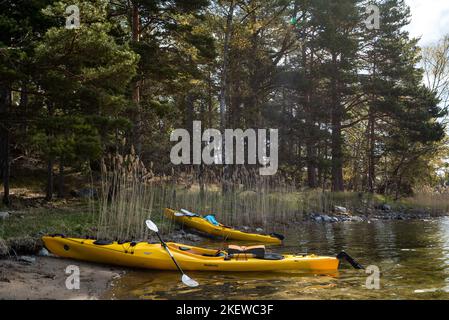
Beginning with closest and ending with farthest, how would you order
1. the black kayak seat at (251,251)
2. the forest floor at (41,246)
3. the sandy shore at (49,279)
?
the sandy shore at (49,279) < the forest floor at (41,246) < the black kayak seat at (251,251)

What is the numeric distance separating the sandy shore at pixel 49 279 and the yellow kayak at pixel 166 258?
175 millimetres

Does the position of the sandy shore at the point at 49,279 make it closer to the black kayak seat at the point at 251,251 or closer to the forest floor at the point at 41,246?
the forest floor at the point at 41,246

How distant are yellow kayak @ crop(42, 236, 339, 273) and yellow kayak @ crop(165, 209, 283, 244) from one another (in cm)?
282

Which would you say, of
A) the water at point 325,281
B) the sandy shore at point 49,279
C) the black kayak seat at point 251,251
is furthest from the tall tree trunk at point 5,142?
the black kayak seat at point 251,251

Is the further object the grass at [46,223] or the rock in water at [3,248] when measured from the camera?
the grass at [46,223]

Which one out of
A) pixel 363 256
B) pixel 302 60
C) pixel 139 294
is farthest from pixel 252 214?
pixel 302 60

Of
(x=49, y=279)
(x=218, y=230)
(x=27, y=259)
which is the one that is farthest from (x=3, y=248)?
(x=218, y=230)

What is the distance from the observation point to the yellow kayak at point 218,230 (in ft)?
31.9

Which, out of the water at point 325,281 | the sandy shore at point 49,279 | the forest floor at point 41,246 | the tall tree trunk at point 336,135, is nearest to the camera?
the sandy shore at point 49,279

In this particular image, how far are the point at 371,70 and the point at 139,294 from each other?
63.8 feet

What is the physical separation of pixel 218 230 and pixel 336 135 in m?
11.1

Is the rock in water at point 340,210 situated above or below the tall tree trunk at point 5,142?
below

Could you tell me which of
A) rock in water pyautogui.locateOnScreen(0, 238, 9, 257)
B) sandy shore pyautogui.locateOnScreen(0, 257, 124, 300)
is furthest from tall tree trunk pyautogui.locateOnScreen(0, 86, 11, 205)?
sandy shore pyautogui.locateOnScreen(0, 257, 124, 300)

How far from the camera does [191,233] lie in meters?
10.3
